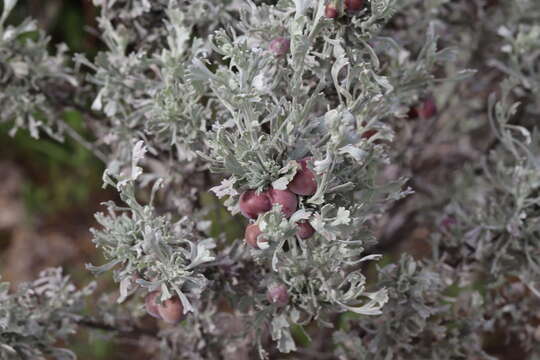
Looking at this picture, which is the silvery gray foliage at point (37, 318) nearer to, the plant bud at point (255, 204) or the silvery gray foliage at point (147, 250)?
the silvery gray foliage at point (147, 250)

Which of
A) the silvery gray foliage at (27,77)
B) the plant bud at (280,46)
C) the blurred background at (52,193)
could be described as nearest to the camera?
the plant bud at (280,46)

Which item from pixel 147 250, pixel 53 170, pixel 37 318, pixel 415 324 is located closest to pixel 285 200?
pixel 147 250

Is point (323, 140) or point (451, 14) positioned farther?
point (451, 14)

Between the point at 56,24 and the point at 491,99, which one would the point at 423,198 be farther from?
the point at 56,24

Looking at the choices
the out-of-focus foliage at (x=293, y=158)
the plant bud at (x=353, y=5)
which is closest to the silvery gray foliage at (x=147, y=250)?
the out-of-focus foliage at (x=293, y=158)

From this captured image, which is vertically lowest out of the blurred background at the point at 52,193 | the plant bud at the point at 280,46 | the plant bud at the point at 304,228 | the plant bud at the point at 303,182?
the plant bud at the point at 304,228

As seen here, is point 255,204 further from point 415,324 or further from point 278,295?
point 415,324

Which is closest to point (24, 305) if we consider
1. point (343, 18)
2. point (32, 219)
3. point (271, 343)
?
point (271, 343)

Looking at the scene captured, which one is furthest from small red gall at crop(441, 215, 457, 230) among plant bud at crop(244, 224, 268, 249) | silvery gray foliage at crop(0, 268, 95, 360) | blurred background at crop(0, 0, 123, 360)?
blurred background at crop(0, 0, 123, 360)
